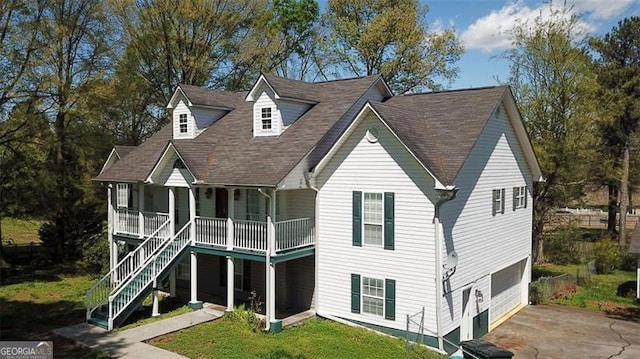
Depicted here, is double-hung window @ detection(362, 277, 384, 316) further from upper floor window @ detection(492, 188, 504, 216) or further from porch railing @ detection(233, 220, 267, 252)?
upper floor window @ detection(492, 188, 504, 216)

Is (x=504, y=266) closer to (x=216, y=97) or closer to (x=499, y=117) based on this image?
(x=499, y=117)

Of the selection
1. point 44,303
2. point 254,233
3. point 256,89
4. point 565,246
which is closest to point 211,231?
point 254,233

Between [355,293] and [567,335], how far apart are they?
26.4 feet

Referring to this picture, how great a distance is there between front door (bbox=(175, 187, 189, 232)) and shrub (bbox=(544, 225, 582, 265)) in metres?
25.5

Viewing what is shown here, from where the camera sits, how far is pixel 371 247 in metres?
17.2

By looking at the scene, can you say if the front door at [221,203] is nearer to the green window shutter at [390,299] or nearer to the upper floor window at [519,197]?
the green window shutter at [390,299]

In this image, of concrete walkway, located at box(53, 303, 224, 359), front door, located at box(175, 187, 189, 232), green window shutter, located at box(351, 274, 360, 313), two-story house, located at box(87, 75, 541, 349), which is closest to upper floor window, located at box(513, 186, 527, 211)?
two-story house, located at box(87, 75, 541, 349)

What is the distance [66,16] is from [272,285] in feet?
72.7

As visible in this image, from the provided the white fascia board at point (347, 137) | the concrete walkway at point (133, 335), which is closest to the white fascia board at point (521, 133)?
the white fascia board at point (347, 137)

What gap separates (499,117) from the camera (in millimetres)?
19656

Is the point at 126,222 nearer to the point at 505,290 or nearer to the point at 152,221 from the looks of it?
the point at 152,221

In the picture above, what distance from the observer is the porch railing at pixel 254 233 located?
17828mm

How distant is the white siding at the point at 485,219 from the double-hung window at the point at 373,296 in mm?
2161

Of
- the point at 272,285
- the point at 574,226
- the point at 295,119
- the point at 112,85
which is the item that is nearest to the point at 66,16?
the point at 112,85
